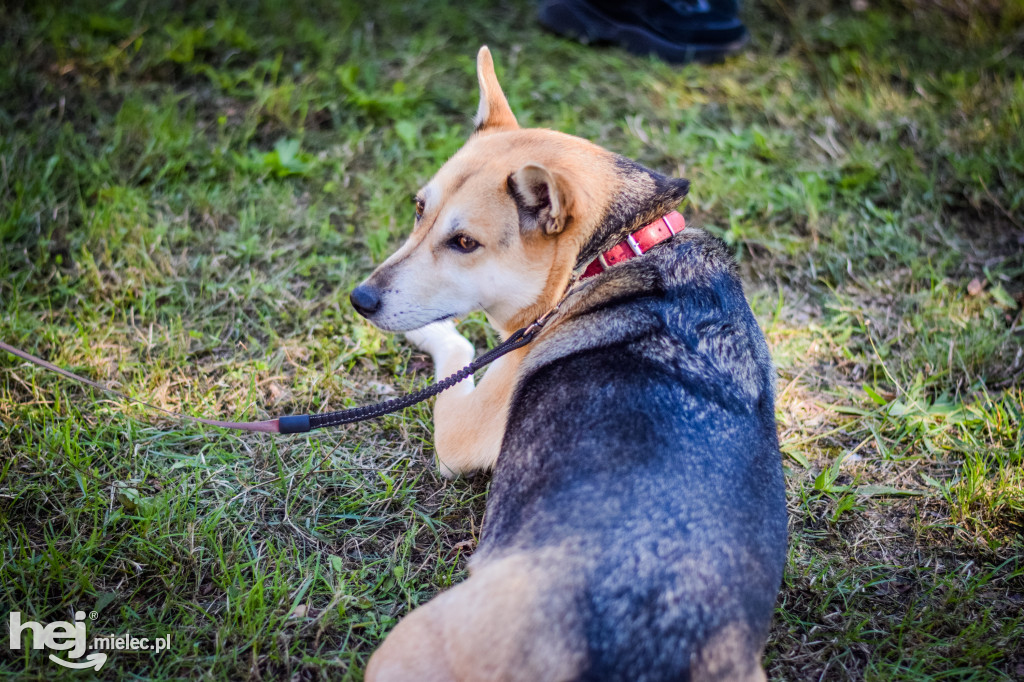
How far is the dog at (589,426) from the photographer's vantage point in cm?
196

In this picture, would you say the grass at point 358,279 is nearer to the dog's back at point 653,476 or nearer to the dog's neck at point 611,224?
the dog's back at point 653,476

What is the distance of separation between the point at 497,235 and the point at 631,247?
0.58 metres

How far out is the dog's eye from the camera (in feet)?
9.64

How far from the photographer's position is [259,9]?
5.98m

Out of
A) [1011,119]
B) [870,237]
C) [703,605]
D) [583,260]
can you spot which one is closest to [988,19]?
[1011,119]

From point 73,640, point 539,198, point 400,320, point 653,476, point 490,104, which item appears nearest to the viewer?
point 653,476

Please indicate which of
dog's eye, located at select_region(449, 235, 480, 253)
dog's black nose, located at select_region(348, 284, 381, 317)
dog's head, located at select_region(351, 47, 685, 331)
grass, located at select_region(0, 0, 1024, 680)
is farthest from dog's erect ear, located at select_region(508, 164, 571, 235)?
grass, located at select_region(0, 0, 1024, 680)

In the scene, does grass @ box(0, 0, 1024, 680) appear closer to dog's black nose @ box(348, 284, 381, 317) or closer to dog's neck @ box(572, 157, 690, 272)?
dog's black nose @ box(348, 284, 381, 317)

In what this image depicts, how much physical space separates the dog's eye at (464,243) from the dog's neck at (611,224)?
349mm

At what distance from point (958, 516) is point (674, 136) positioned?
318 centimetres

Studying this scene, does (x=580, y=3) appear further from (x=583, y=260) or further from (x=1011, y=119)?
(x=583, y=260)

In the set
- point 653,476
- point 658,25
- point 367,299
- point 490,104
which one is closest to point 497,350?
point 367,299

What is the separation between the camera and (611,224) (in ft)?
9.63

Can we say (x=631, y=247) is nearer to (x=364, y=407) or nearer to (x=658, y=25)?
(x=364, y=407)
